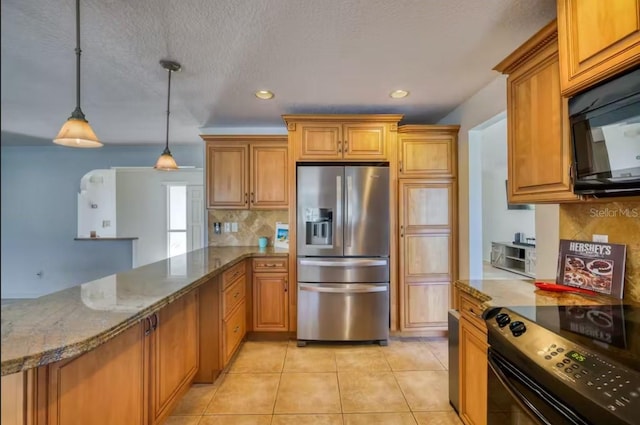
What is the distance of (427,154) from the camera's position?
333 centimetres

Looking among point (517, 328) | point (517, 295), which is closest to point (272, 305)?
point (517, 295)

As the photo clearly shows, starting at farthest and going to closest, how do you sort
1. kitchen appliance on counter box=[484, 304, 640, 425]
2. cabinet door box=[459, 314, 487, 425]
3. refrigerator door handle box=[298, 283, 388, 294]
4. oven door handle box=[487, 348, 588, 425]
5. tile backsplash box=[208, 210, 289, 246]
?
1. tile backsplash box=[208, 210, 289, 246]
2. refrigerator door handle box=[298, 283, 388, 294]
3. cabinet door box=[459, 314, 487, 425]
4. oven door handle box=[487, 348, 588, 425]
5. kitchen appliance on counter box=[484, 304, 640, 425]

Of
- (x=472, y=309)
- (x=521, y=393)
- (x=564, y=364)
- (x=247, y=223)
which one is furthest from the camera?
(x=247, y=223)

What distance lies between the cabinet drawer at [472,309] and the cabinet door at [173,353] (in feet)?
5.64

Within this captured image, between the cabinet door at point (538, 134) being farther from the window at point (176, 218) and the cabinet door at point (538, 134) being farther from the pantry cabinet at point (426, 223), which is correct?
the window at point (176, 218)

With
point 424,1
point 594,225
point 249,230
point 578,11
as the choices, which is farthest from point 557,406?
point 249,230

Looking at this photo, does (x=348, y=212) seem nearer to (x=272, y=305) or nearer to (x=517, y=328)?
(x=272, y=305)

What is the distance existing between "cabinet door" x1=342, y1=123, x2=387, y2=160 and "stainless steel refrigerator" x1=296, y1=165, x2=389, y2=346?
6.1 inches

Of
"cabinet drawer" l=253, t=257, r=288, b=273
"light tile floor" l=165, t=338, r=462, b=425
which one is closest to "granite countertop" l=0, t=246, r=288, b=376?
"light tile floor" l=165, t=338, r=462, b=425

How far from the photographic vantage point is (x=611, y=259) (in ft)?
5.38

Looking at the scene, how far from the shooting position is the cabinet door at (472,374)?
1699mm

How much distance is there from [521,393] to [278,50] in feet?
7.38

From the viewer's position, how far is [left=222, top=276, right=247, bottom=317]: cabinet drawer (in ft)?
8.52

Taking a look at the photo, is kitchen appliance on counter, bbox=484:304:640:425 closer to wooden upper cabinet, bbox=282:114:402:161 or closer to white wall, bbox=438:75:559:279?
white wall, bbox=438:75:559:279
